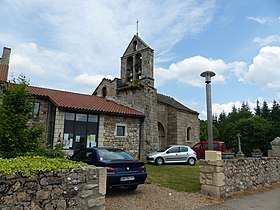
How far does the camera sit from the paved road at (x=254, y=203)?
5.75m

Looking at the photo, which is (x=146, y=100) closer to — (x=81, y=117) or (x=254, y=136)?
(x=81, y=117)

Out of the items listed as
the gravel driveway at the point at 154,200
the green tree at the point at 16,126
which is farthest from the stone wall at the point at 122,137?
the gravel driveway at the point at 154,200

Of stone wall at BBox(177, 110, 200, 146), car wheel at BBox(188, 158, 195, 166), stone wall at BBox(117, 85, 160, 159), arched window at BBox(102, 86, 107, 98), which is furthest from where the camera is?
stone wall at BBox(177, 110, 200, 146)

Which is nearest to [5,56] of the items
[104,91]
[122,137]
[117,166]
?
[104,91]

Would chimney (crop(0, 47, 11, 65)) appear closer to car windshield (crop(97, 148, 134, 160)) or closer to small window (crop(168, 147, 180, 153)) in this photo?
small window (crop(168, 147, 180, 153))

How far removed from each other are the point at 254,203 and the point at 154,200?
2939 millimetres

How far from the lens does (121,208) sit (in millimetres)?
5152

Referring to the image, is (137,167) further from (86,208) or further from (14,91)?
(14,91)

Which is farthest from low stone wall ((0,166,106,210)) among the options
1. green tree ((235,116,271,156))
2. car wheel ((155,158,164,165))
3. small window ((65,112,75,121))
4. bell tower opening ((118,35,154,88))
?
green tree ((235,116,271,156))

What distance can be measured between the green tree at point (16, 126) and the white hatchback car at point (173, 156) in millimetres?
8513

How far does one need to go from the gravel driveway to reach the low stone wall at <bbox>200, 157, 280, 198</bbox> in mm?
437

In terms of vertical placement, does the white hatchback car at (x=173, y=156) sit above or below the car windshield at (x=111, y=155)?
below

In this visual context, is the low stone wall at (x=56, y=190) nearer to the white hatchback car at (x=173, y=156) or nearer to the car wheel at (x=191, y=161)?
the white hatchback car at (x=173, y=156)

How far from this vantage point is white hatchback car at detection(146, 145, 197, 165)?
14.4 metres
